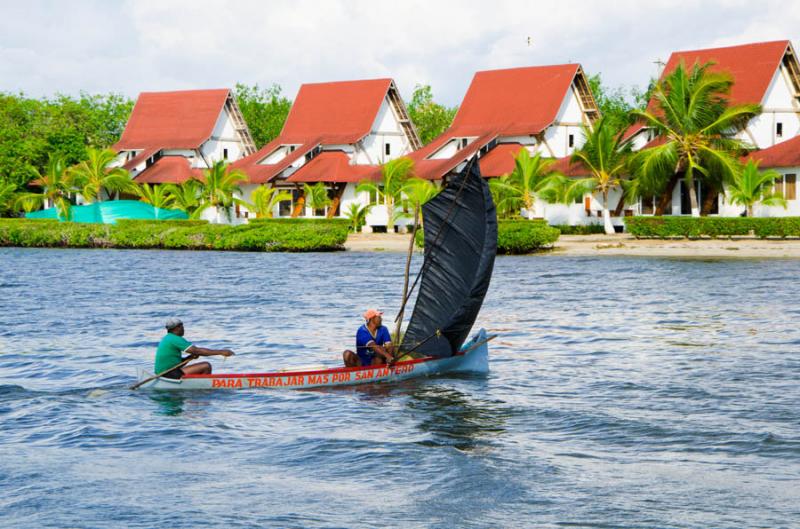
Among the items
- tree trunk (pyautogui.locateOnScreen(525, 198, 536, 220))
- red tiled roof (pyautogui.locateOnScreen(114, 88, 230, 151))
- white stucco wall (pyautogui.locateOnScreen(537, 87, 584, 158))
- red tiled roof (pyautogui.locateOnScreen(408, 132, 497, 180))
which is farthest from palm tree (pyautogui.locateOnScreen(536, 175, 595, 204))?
red tiled roof (pyautogui.locateOnScreen(114, 88, 230, 151))

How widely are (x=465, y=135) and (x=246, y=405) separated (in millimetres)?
48843

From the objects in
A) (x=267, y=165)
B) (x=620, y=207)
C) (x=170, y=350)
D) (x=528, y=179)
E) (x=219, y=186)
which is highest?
(x=267, y=165)

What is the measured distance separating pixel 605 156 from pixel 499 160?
9.81m

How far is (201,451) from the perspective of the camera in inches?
610

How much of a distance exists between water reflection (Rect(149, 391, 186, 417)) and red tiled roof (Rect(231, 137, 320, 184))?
4870cm

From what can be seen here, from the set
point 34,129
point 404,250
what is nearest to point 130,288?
point 404,250

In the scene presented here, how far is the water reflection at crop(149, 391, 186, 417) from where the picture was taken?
17.9m

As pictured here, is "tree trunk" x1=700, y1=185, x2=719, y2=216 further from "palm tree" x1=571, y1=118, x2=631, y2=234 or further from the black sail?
the black sail

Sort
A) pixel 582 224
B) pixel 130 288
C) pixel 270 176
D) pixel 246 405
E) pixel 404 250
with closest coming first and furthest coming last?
pixel 246 405, pixel 130 288, pixel 404 250, pixel 582 224, pixel 270 176

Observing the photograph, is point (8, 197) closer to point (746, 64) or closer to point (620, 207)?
point (620, 207)

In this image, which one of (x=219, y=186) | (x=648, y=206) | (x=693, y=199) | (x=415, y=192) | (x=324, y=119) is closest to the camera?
(x=693, y=199)

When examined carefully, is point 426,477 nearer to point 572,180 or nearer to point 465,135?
point 572,180

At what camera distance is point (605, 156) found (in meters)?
53.6

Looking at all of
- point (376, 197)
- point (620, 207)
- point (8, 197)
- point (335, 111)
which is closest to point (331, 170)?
point (376, 197)
